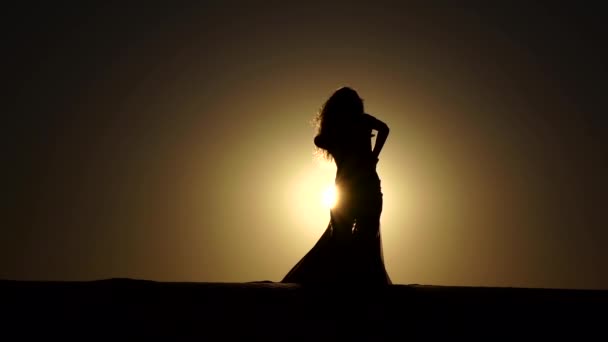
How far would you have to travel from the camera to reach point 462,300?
2.92 meters

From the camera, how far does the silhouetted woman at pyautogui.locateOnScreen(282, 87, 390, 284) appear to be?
4.76 m

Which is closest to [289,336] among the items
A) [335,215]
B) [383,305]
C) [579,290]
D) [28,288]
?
[383,305]

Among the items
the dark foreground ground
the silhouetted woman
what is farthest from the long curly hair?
the dark foreground ground

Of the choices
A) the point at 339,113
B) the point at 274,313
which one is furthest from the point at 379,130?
the point at 274,313

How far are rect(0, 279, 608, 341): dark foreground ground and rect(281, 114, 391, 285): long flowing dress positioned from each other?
1.71 metres

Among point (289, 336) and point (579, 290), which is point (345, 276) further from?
point (289, 336)

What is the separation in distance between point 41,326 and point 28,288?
0.40 m

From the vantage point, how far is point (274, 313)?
261 cm

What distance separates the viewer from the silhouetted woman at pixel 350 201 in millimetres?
4758

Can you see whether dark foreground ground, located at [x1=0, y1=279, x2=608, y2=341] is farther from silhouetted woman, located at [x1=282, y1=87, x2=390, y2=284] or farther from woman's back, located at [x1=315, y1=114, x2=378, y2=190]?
woman's back, located at [x1=315, y1=114, x2=378, y2=190]

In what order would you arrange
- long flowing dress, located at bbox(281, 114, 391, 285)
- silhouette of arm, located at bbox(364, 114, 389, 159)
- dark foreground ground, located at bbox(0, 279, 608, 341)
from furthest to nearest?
1. silhouette of arm, located at bbox(364, 114, 389, 159)
2. long flowing dress, located at bbox(281, 114, 391, 285)
3. dark foreground ground, located at bbox(0, 279, 608, 341)

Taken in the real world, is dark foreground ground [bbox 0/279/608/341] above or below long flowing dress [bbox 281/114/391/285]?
below

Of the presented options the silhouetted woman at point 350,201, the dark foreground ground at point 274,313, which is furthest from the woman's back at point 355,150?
the dark foreground ground at point 274,313

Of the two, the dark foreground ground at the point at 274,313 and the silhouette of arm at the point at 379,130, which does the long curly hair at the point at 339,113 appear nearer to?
the silhouette of arm at the point at 379,130
